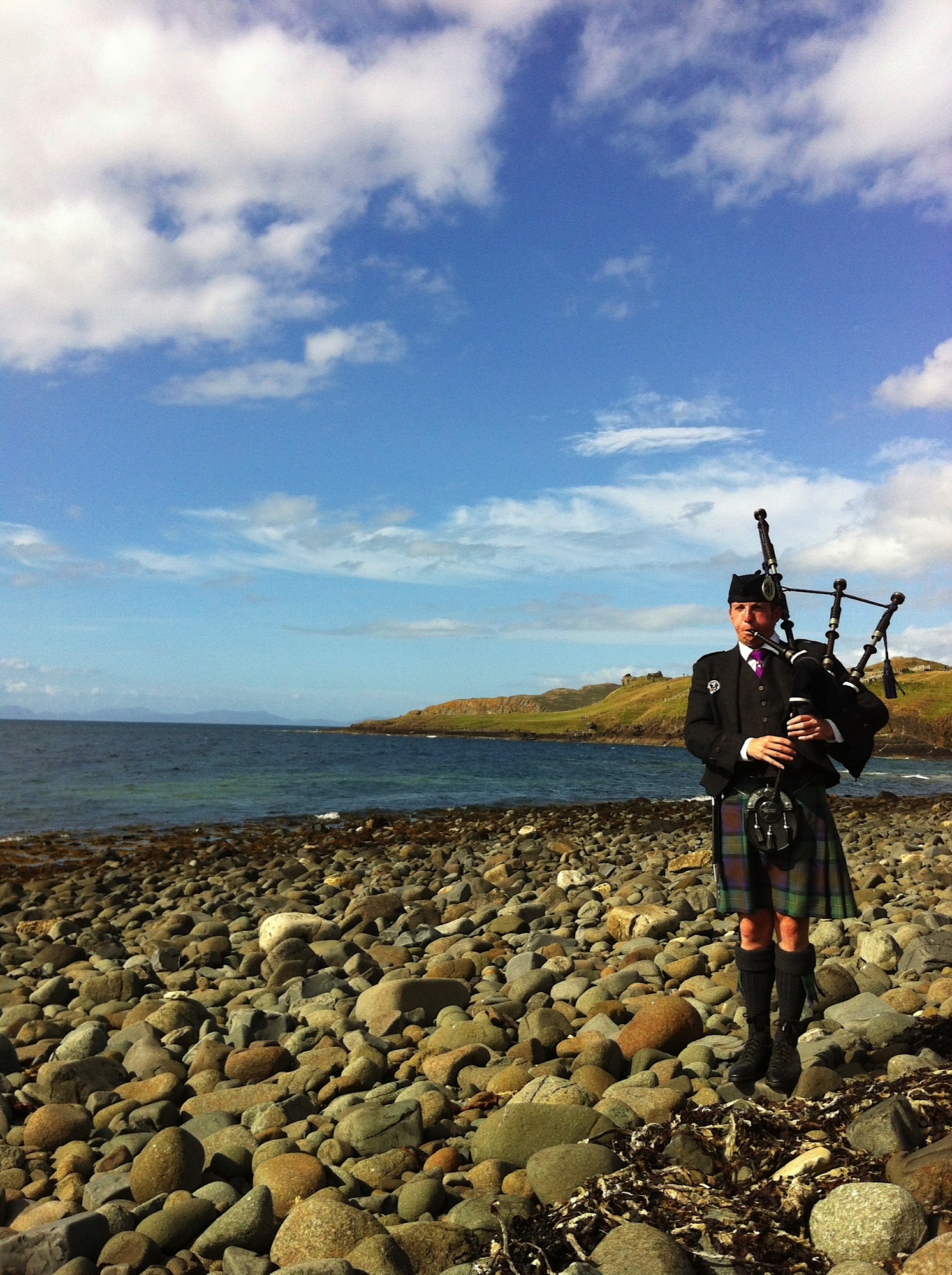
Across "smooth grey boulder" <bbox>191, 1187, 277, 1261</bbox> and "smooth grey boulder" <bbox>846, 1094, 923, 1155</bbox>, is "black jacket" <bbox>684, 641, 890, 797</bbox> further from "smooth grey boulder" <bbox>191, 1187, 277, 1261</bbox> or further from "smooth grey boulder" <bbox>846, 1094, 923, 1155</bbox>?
"smooth grey boulder" <bbox>191, 1187, 277, 1261</bbox>

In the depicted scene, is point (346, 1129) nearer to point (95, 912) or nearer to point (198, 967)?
point (198, 967)

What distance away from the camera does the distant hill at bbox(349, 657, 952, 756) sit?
250 ft

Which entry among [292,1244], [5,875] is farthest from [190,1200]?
[5,875]

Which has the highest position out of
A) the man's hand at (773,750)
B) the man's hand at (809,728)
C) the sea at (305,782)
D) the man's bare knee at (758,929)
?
the man's hand at (809,728)

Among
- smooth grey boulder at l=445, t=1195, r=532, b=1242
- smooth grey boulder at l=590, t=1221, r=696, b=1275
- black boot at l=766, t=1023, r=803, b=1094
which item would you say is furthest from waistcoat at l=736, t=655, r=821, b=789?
smooth grey boulder at l=445, t=1195, r=532, b=1242

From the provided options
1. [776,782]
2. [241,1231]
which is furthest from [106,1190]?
[776,782]

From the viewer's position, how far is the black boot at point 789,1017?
492 cm

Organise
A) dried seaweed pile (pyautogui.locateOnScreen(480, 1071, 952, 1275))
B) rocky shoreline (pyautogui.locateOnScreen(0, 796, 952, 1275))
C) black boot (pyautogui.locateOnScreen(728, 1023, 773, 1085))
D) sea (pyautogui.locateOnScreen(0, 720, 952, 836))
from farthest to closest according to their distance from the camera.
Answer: sea (pyautogui.locateOnScreen(0, 720, 952, 836)), black boot (pyautogui.locateOnScreen(728, 1023, 773, 1085)), rocky shoreline (pyautogui.locateOnScreen(0, 796, 952, 1275)), dried seaweed pile (pyautogui.locateOnScreen(480, 1071, 952, 1275))

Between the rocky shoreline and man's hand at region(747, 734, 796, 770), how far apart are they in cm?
172

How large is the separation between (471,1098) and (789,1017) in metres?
2.18

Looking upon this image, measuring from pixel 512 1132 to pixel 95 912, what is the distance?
39.2 feet

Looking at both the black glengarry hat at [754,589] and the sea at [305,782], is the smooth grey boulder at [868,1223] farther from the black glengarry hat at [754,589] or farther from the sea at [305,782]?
the sea at [305,782]

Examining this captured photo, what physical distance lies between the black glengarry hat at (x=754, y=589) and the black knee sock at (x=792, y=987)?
2.05 meters

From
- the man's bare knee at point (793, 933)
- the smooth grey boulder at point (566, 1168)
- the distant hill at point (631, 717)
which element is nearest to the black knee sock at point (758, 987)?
the man's bare knee at point (793, 933)
